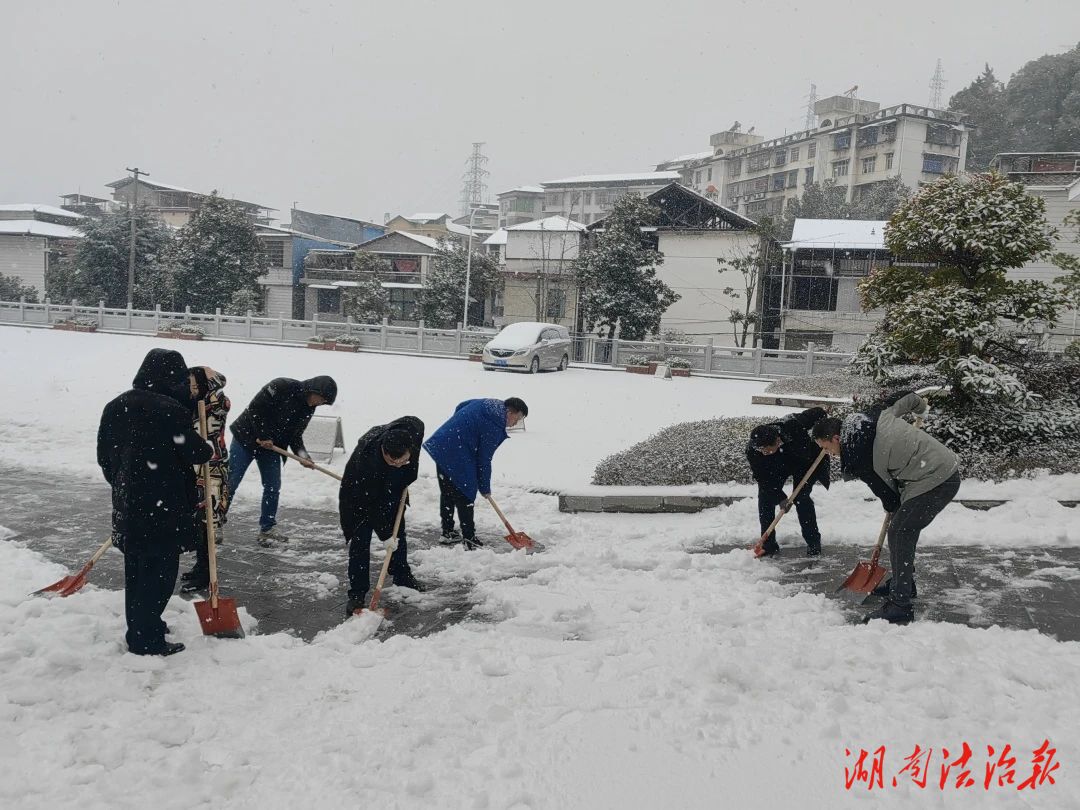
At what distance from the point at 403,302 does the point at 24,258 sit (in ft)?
69.4

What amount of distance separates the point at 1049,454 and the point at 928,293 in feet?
6.78

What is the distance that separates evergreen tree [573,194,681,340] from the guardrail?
74.2 inches

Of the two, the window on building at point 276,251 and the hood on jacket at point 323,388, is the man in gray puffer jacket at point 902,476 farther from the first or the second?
the window on building at point 276,251

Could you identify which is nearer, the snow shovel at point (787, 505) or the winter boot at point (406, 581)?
the winter boot at point (406, 581)

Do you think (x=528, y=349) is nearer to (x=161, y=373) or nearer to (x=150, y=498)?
(x=161, y=373)

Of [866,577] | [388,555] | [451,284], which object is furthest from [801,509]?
[451,284]

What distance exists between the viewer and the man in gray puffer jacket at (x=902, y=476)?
15.4 feet

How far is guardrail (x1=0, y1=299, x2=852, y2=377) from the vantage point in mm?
24188

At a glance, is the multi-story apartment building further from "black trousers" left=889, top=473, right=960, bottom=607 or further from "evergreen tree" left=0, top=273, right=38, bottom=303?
"black trousers" left=889, top=473, right=960, bottom=607

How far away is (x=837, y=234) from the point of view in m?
32.0

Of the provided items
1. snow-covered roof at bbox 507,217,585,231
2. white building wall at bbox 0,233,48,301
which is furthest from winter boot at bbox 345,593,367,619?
white building wall at bbox 0,233,48,301

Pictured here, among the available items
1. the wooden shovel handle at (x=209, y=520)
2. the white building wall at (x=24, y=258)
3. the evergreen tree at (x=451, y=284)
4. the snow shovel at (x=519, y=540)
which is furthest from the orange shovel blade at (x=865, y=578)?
the white building wall at (x=24, y=258)

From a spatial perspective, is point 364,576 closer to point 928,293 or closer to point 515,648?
point 515,648

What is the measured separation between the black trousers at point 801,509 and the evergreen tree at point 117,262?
37139mm
